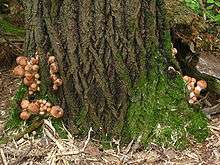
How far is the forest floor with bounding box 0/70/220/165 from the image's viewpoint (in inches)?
133

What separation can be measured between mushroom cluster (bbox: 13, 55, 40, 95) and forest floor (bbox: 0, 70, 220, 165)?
1.32 ft

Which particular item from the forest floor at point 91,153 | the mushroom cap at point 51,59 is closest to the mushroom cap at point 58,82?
the mushroom cap at point 51,59

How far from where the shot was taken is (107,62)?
3547mm

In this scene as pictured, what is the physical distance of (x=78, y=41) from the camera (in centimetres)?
354

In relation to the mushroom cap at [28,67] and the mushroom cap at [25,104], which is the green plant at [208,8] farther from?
the mushroom cap at [25,104]

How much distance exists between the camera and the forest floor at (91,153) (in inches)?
133

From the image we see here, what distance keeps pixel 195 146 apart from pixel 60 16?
4.95 feet

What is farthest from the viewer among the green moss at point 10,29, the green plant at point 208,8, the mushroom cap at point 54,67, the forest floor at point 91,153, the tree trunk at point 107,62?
the green plant at point 208,8

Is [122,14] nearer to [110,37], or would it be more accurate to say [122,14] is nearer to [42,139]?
[110,37]

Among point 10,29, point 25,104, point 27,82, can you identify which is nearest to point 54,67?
point 27,82

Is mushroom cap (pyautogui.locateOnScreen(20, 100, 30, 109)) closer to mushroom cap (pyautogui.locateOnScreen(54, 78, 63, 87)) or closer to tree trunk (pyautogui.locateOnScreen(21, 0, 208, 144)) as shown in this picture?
tree trunk (pyautogui.locateOnScreen(21, 0, 208, 144))

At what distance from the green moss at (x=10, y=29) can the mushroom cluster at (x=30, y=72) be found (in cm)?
169

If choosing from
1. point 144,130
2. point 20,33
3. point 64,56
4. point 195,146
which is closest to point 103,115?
point 144,130

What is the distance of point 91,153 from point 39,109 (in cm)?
58
